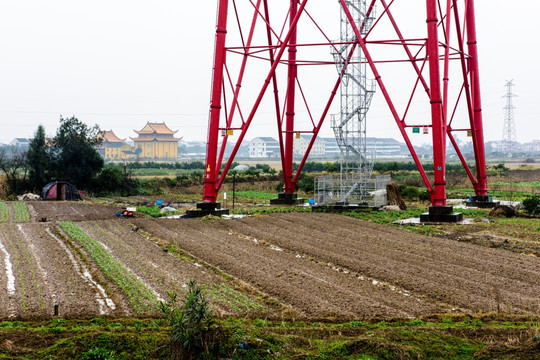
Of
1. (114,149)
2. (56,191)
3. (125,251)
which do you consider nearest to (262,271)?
(125,251)

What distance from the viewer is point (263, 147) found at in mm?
168875

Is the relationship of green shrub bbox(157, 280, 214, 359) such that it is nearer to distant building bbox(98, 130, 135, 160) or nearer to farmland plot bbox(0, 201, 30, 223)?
farmland plot bbox(0, 201, 30, 223)

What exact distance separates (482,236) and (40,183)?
26.8 m

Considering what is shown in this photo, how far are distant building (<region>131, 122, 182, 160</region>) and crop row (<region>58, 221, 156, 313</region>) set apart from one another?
4476 inches

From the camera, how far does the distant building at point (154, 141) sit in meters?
129

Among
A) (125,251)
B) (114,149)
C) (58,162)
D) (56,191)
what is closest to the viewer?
(125,251)

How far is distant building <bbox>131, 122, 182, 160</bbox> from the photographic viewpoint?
424 ft

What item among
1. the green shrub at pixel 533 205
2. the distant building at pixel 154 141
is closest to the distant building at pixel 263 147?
the distant building at pixel 154 141

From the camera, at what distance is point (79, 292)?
1048 cm

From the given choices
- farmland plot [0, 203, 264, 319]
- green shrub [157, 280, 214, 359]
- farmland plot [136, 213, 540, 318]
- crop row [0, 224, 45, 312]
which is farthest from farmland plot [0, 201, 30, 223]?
green shrub [157, 280, 214, 359]

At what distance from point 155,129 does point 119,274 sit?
12084 cm

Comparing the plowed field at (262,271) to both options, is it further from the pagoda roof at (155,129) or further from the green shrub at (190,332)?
the pagoda roof at (155,129)

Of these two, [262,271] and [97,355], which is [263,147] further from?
[97,355]

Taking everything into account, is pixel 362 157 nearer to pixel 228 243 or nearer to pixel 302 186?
pixel 228 243
